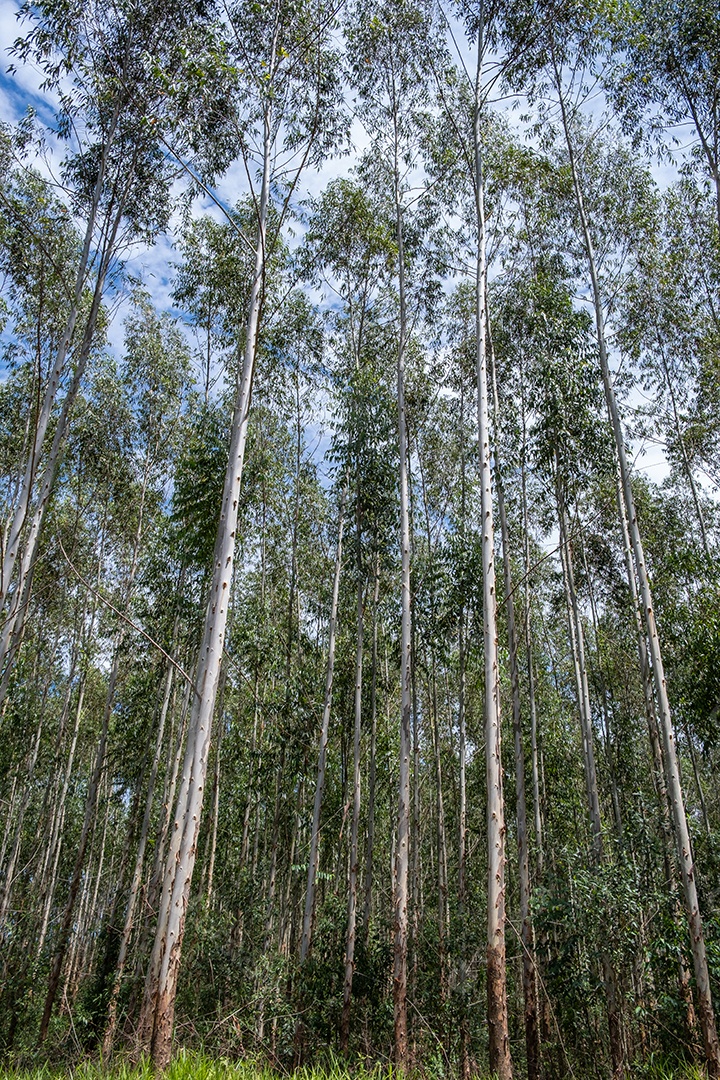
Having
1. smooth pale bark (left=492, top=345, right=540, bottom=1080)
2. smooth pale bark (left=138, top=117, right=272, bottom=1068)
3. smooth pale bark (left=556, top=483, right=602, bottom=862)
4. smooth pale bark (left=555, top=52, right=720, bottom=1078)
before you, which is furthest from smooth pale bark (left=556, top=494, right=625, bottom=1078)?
smooth pale bark (left=138, top=117, right=272, bottom=1068)

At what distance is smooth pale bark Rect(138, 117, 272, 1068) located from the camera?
4.73 metres

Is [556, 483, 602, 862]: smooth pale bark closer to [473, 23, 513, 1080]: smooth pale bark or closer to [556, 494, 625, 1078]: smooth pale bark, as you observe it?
[556, 494, 625, 1078]: smooth pale bark

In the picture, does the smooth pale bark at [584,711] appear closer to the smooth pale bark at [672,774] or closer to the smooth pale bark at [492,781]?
the smooth pale bark at [672,774]

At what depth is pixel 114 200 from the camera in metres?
7.76

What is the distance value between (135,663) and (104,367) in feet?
22.7

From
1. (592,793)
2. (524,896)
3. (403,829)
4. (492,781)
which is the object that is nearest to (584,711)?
(592,793)

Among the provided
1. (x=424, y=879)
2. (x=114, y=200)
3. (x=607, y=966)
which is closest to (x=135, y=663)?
(x=114, y=200)

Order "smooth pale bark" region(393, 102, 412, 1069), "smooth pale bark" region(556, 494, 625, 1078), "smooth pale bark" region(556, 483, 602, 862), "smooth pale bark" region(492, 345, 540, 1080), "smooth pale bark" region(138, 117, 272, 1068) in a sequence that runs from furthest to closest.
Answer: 1. "smooth pale bark" region(556, 483, 602, 862)
2. "smooth pale bark" region(492, 345, 540, 1080)
3. "smooth pale bark" region(556, 494, 625, 1078)
4. "smooth pale bark" region(393, 102, 412, 1069)
5. "smooth pale bark" region(138, 117, 272, 1068)

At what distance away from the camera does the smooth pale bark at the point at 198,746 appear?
4.73 meters

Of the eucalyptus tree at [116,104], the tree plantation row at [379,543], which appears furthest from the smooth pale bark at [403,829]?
the eucalyptus tree at [116,104]

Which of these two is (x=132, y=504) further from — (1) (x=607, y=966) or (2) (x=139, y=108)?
(1) (x=607, y=966)

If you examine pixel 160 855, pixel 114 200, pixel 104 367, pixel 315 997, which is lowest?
pixel 315 997

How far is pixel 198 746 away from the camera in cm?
548

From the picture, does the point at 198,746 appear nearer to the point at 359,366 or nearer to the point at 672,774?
the point at 672,774
